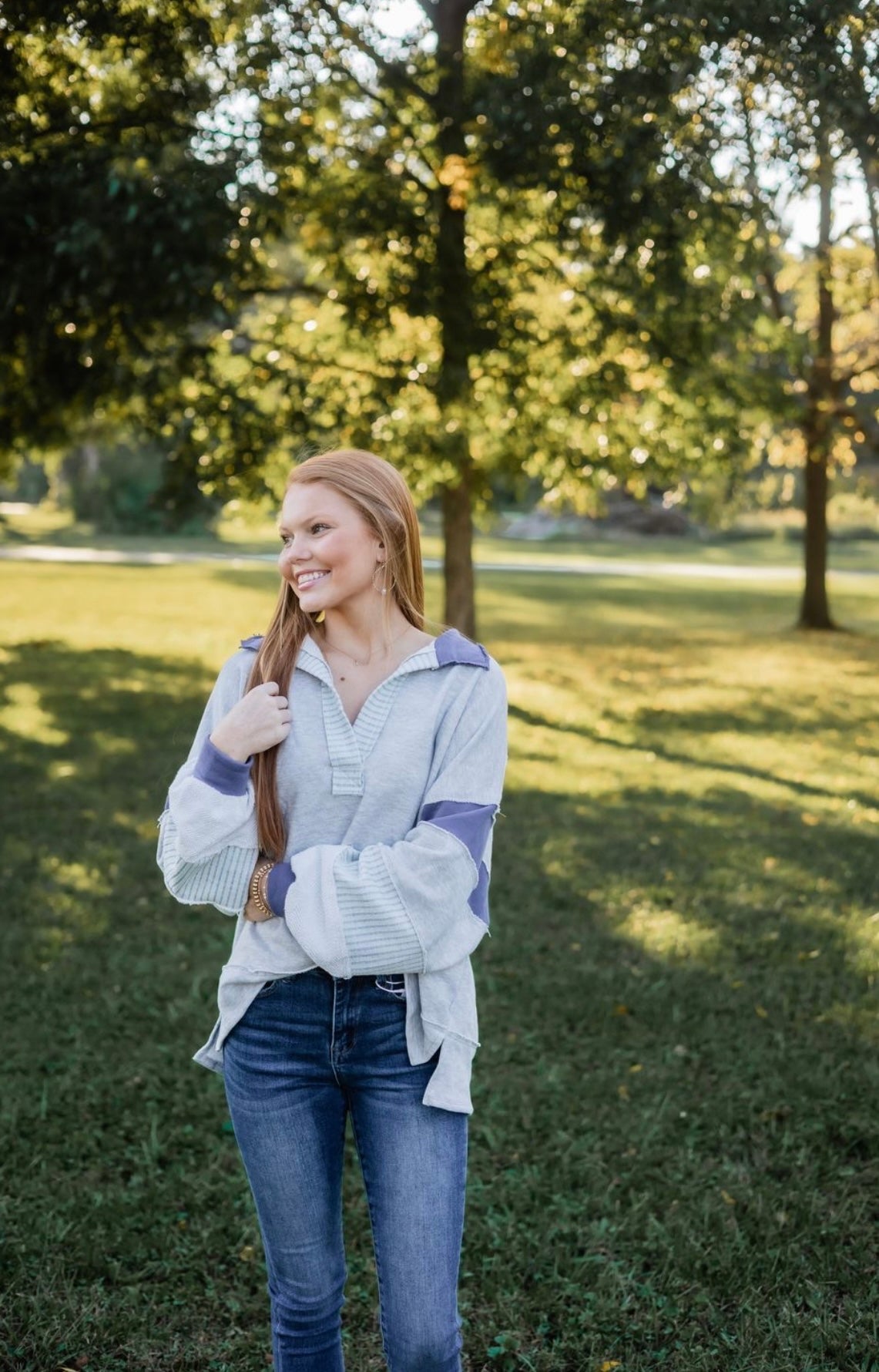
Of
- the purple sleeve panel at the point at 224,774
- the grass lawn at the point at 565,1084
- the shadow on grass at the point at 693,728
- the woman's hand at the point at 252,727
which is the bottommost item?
the shadow on grass at the point at 693,728

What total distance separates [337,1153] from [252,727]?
2.50ft

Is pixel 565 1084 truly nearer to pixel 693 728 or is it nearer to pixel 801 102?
pixel 801 102

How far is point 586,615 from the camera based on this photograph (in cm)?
2270

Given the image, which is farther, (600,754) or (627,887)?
(600,754)

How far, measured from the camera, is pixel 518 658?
16.7 meters

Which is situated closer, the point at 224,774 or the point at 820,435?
the point at 224,774

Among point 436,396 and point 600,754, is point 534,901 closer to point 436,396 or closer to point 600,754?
point 600,754

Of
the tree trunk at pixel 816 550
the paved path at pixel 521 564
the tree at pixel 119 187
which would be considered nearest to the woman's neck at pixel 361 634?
the tree at pixel 119 187

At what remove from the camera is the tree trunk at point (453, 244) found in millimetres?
10852

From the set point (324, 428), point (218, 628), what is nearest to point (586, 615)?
point (218, 628)

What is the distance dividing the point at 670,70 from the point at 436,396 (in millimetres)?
5391

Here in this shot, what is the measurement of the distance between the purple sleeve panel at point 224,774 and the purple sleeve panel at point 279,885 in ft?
0.47

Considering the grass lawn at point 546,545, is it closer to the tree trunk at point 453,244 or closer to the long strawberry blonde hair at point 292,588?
the tree trunk at point 453,244

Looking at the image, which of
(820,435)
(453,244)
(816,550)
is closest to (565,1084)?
(453,244)
